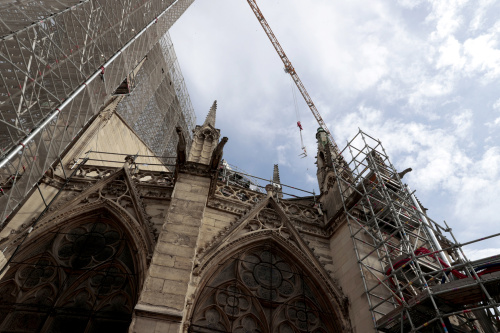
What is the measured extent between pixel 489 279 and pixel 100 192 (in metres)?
7.71

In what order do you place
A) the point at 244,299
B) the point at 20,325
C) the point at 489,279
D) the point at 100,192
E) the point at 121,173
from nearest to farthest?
the point at 489,279
the point at 20,325
the point at 244,299
the point at 100,192
the point at 121,173

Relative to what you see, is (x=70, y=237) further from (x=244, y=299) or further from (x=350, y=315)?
(x=350, y=315)

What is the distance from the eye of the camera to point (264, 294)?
7.06 meters

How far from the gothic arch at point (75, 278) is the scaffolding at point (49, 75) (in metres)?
1.24

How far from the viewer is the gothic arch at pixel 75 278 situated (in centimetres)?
597

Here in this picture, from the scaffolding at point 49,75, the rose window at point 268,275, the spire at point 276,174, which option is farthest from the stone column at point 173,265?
the spire at point 276,174

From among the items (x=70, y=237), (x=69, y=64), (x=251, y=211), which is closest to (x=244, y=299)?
(x=251, y=211)

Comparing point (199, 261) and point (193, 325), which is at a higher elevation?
point (199, 261)

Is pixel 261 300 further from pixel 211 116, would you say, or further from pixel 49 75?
pixel 49 75

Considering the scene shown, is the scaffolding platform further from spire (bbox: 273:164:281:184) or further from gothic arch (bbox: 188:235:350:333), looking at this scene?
spire (bbox: 273:164:281:184)

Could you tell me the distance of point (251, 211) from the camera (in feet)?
26.8

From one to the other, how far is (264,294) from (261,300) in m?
0.18

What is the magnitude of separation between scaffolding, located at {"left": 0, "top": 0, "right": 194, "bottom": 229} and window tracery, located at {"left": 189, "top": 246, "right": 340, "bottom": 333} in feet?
13.0

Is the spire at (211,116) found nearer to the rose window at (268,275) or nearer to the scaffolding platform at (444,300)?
the rose window at (268,275)
